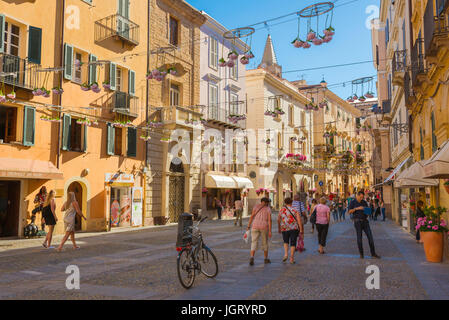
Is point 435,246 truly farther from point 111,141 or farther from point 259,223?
point 111,141

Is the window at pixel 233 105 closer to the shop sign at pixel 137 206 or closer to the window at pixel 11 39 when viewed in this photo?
the shop sign at pixel 137 206

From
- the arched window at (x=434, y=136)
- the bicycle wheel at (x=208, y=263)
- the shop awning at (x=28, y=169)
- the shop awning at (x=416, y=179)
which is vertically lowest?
the bicycle wheel at (x=208, y=263)

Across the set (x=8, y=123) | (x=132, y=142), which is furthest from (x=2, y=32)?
(x=132, y=142)

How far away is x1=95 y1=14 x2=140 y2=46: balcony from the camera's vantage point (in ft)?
65.3

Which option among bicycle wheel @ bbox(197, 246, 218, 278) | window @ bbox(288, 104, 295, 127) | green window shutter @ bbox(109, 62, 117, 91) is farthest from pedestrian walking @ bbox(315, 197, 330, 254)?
window @ bbox(288, 104, 295, 127)

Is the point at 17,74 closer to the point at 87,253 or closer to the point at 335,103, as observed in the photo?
the point at 87,253

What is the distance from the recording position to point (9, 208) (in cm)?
1597

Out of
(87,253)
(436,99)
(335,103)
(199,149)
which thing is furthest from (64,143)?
(335,103)

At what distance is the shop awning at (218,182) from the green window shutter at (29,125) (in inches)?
548

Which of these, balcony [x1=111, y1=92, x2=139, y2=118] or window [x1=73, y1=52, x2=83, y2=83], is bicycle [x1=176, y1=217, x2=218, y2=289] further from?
balcony [x1=111, y1=92, x2=139, y2=118]

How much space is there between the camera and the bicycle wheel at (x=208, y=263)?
25.2 ft

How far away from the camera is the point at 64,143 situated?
1748 centimetres

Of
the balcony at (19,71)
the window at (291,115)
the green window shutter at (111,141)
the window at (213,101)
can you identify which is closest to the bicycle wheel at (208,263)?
the balcony at (19,71)

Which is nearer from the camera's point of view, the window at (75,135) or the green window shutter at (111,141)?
the window at (75,135)
